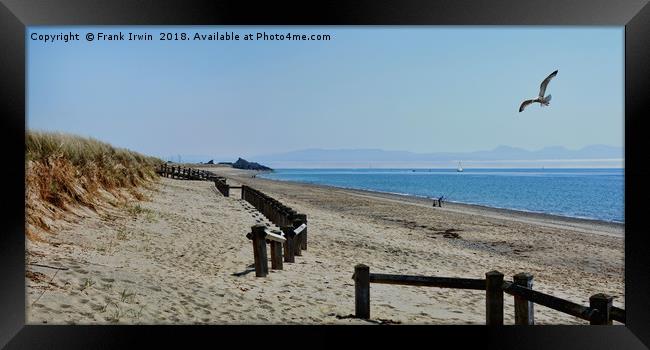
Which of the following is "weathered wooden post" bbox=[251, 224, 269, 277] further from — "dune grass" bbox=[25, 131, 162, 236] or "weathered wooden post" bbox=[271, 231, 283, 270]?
"dune grass" bbox=[25, 131, 162, 236]

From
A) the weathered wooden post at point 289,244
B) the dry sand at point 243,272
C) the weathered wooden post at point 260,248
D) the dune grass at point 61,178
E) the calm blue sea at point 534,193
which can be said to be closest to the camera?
the dry sand at point 243,272

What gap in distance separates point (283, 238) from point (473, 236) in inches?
453

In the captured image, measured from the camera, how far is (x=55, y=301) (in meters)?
5.54

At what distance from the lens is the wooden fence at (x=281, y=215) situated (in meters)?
10.2

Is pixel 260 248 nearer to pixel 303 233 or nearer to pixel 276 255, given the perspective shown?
pixel 276 255

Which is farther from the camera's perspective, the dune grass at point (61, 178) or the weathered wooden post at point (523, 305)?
the dune grass at point (61, 178)

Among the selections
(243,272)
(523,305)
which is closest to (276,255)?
(243,272)

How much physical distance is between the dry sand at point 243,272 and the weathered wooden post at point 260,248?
151mm

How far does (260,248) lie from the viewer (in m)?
7.87

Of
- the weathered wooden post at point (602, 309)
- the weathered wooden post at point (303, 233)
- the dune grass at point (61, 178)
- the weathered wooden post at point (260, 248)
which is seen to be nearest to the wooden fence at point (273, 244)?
the weathered wooden post at point (260, 248)

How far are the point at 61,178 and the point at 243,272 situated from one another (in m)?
5.25

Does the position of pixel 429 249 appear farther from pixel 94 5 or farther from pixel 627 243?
pixel 94 5

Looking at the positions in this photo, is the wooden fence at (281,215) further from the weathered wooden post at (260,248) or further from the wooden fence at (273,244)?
the weathered wooden post at (260,248)

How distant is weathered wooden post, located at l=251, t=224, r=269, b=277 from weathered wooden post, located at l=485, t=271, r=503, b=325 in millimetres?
3700
